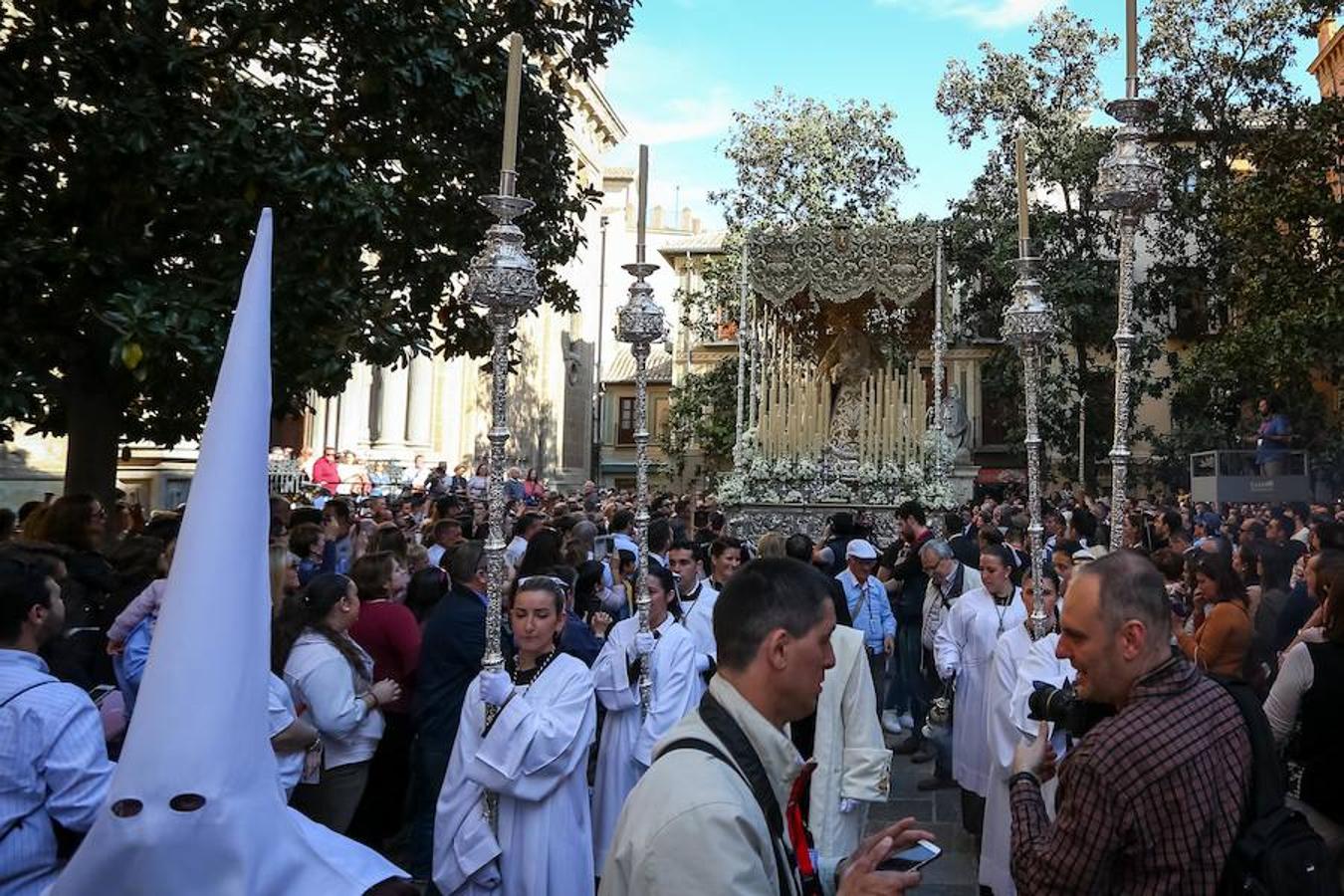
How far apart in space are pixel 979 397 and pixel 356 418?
79.8 ft

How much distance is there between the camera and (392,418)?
26.6 m

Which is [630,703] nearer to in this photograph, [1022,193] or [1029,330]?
[1029,330]

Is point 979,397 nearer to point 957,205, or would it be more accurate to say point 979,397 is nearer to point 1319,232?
point 957,205

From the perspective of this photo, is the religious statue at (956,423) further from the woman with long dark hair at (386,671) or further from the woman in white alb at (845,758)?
the woman in white alb at (845,758)

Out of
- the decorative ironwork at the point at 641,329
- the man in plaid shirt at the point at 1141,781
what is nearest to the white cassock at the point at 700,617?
the decorative ironwork at the point at 641,329

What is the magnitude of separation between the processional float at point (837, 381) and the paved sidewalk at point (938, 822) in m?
9.16

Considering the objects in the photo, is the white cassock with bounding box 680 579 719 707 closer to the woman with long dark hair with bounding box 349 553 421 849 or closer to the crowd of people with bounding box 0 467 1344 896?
the crowd of people with bounding box 0 467 1344 896

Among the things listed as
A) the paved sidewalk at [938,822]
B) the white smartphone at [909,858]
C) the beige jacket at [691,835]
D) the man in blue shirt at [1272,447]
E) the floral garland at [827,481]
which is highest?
the man in blue shirt at [1272,447]

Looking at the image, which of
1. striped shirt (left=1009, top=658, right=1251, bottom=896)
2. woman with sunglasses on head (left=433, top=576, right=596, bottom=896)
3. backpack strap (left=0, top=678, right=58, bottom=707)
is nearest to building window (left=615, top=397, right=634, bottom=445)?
woman with sunglasses on head (left=433, top=576, right=596, bottom=896)

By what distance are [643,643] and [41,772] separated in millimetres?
2842

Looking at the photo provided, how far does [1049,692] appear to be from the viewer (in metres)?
2.89

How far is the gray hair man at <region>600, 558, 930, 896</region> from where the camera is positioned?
74.0 inches

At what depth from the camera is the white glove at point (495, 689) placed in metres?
4.10

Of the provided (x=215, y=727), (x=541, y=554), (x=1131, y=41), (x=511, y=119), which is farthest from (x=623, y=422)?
(x=215, y=727)
